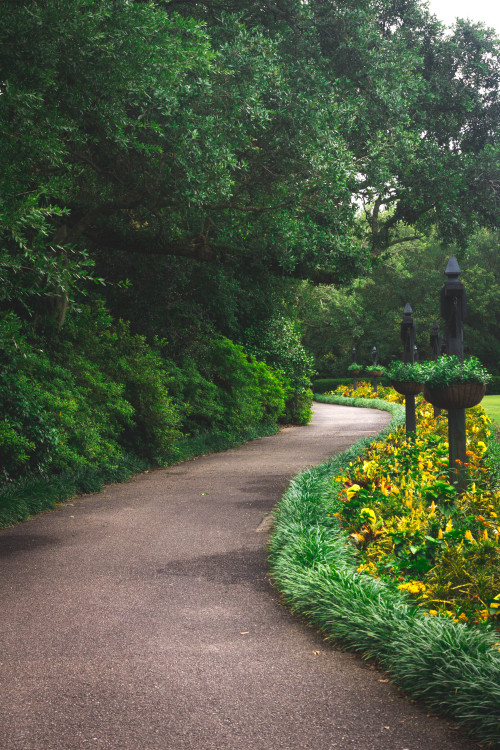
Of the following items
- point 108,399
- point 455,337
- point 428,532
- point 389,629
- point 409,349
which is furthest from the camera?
point 409,349

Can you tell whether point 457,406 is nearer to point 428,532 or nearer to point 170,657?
point 428,532

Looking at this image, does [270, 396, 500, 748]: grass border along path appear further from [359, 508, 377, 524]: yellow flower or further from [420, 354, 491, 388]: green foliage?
[420, 354, 491, 388]: green foliage

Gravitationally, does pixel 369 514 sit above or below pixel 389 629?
above

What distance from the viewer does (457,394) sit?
5.65m

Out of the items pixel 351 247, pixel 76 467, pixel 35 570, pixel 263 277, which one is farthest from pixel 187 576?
pixel 263 277

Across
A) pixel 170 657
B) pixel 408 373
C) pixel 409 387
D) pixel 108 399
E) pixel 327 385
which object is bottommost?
pixel 170 657

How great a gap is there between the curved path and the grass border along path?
0.09m

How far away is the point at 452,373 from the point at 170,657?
3.52m

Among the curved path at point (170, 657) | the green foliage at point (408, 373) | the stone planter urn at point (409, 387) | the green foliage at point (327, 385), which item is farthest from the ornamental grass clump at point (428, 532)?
the green foliage at point (327, 385)

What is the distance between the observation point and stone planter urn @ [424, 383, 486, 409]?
18.4 feet

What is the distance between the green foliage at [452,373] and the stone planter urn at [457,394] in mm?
42

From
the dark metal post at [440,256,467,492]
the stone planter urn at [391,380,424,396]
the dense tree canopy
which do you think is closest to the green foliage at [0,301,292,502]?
the dense tree canopy

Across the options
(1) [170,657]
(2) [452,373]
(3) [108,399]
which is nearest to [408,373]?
(2) [452,373]

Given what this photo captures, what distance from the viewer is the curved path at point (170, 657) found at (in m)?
2.59
